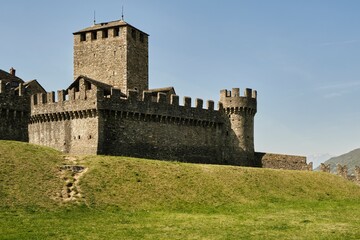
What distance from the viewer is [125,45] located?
174 feet

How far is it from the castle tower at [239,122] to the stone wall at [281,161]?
5.39ft

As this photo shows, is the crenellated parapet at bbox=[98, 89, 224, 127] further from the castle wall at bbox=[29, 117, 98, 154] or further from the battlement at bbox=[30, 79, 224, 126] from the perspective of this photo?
the castle wall at bbox=[29, 117, 98, 154]

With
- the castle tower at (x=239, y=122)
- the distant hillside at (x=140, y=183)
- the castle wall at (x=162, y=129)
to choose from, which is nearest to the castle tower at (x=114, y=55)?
the castle wall at (x=162, y=129)

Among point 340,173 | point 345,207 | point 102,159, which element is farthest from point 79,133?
point 340,173

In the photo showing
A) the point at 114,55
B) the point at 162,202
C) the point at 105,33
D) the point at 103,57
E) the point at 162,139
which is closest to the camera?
the point at 162,202

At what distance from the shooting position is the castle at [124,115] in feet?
150

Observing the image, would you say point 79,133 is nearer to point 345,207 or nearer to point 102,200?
point 102,200

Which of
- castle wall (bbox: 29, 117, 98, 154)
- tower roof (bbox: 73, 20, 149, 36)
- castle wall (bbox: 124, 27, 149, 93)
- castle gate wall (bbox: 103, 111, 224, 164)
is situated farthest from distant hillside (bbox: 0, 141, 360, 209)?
tower roof (bbox: 73, 20, 149, 36)

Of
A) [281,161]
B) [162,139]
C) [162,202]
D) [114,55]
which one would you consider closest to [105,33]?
[114,55]

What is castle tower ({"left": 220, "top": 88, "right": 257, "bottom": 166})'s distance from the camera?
5450 centimetres

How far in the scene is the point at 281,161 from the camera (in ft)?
188

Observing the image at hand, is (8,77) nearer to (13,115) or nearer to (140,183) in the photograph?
(13,115)

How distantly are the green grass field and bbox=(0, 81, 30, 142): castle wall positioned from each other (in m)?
10.1

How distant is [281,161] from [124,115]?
62.9ft
